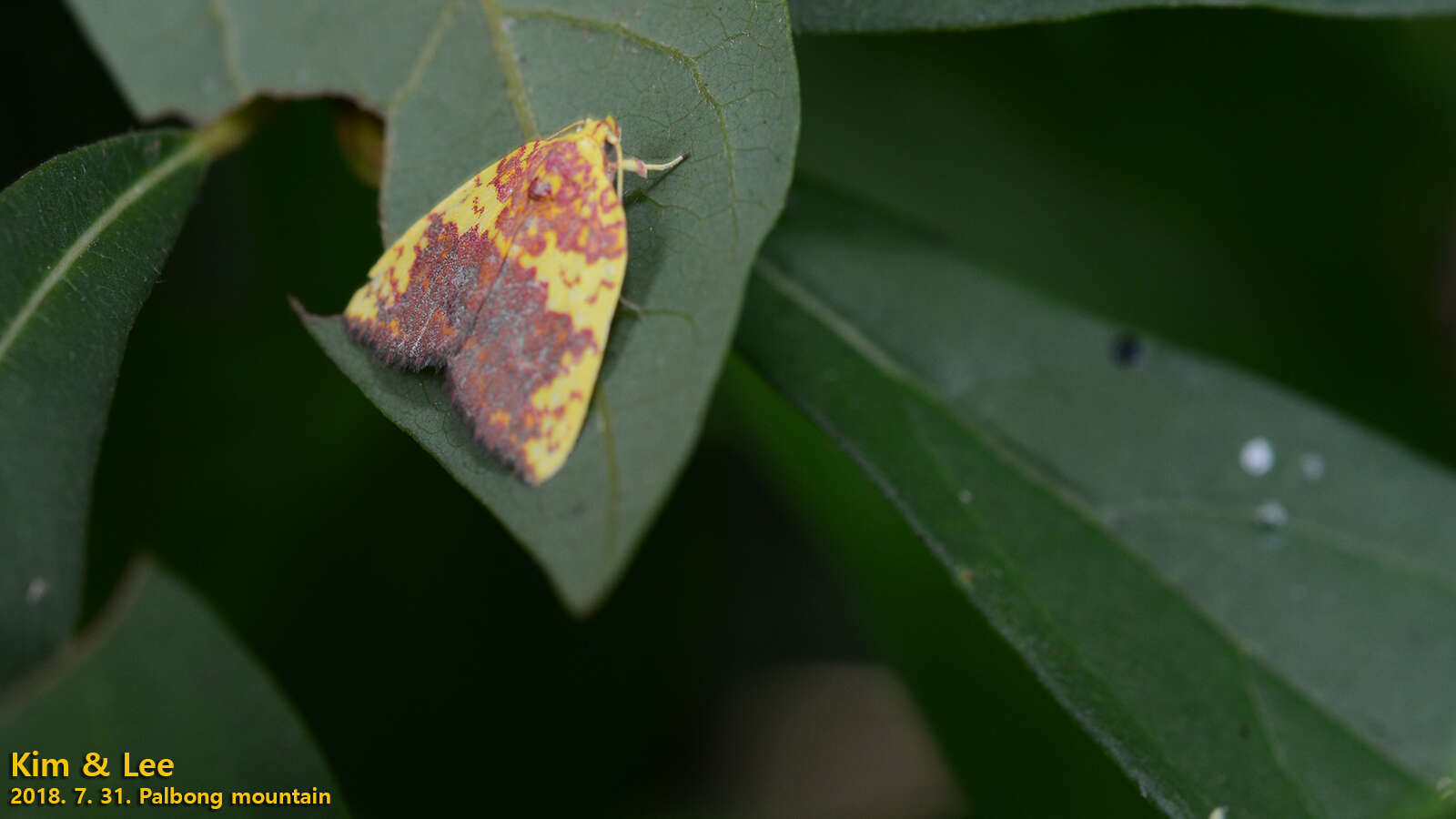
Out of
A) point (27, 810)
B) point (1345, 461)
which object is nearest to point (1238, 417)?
point (1345, 461)

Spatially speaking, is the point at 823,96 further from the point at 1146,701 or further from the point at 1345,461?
the point at 1146,701

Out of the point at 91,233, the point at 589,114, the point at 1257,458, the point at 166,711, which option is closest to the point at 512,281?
the point at 589,114

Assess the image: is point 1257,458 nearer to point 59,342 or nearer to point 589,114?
point 589,114

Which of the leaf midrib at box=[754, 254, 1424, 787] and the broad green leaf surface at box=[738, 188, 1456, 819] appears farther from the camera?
the leaf midrib at box=[754, 254, 1424, 787]

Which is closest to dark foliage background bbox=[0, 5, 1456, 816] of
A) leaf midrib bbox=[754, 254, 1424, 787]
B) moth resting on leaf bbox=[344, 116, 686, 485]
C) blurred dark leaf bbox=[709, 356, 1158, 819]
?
blurred dark leaf bbox=[709, 356, 1158, 819]

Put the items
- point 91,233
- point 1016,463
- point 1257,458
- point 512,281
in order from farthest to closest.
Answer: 1. point 1257,458
2. point 1016,463
3. point 512,281
4. point 91,233

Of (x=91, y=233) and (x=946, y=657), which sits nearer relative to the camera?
(x=91, y=233)

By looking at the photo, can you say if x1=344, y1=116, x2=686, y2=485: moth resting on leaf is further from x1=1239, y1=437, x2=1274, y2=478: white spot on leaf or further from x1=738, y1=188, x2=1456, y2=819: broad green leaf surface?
x1=1239, y1=437, x2=1274, y2=478: white spot on leaf
